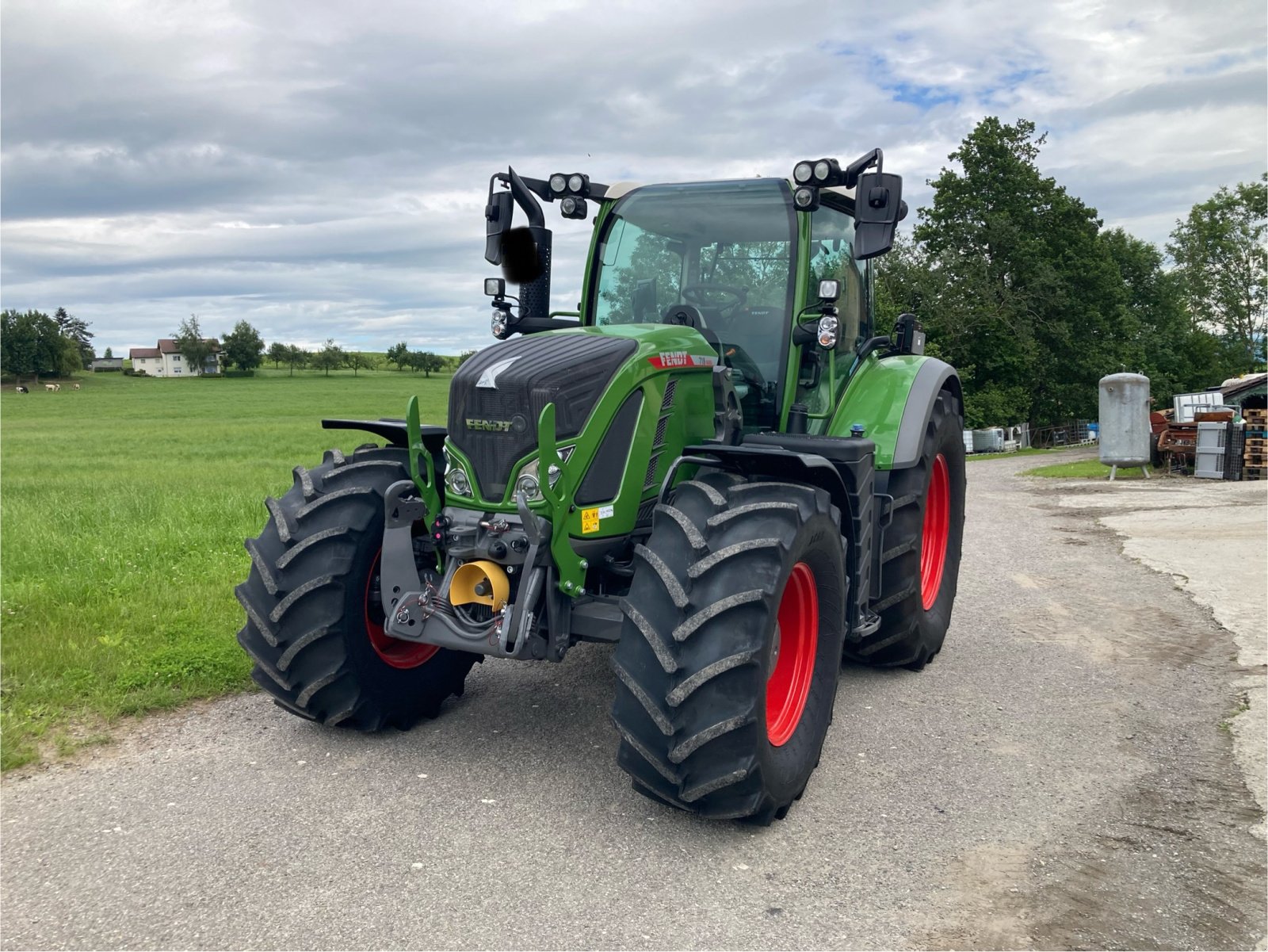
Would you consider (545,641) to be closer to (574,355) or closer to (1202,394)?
(574,355)

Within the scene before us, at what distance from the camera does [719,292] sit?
17.6 feet

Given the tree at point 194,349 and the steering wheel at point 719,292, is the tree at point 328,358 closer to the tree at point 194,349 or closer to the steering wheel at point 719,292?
the tree at point 194,349

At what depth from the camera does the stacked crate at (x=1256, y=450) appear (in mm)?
17594

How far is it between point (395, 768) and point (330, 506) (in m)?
1.20

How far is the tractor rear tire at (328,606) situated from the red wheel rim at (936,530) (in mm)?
3532

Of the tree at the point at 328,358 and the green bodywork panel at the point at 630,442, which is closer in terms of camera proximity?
the green bodywork panel at the point at 630,442

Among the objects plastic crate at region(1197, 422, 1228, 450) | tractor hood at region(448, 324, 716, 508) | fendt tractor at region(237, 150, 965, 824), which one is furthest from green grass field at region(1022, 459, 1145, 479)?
tractor hood at region(448, 324, 716, 508)

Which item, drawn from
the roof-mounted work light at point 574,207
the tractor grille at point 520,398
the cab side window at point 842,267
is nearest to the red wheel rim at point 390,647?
the tractor grille at point 520,398

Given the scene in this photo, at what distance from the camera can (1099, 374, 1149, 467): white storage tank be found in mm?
18719

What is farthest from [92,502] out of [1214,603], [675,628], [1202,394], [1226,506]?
[1202,394]

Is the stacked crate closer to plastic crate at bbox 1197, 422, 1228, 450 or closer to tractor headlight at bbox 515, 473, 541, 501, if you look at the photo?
plastic crate at bbox 1197, 422, 1228, 450

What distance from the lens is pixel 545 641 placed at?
13.3 ft

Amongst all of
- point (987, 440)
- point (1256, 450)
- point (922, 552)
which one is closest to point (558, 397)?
point (922, 552)

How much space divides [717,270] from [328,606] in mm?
2630
